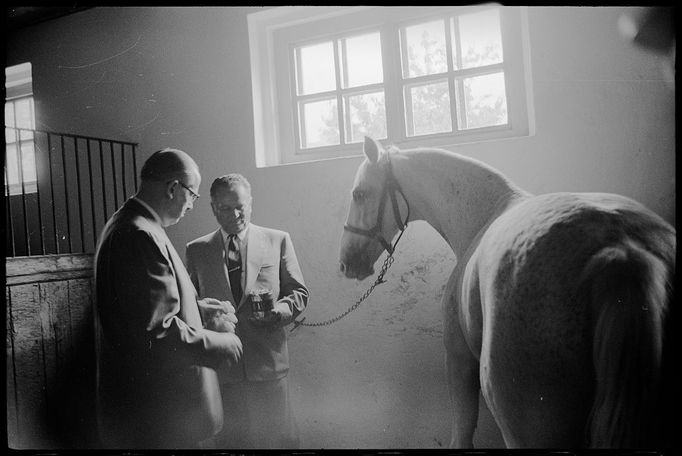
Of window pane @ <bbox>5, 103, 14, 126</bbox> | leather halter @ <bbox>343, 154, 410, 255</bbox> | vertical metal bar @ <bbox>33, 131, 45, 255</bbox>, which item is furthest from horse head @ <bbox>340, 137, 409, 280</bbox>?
window pane @ <bbox>5, 103, 14, 126</bbox>

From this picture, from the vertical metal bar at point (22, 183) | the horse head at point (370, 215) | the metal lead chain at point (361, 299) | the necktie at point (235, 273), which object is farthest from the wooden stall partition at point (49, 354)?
the horse head at point (370, 215)

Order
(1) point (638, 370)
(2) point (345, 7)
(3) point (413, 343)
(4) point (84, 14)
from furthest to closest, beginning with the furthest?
1. (4) point (84, 14)
2. (2) point (345, 7)
3. (3) point (413, 343)
4. (1) point (638, 370)

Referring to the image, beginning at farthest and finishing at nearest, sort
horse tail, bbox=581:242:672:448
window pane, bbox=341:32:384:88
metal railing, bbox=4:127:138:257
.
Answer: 1. metal railing, bbox=4:127:138:257
2. window pane, bbox=341:32:384:88
3. horse tail, bbox=581:242:672:448

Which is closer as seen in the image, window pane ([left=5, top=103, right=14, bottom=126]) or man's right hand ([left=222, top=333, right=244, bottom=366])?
man's right hand ([left=222, top=333, right=244, bottom=366])

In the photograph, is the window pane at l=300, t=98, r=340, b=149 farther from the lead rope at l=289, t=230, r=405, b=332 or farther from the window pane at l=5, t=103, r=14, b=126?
the window pane at l=5, t=103, r=14, b=126

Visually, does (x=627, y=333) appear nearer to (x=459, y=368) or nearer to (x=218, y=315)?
(x=459, y=368)

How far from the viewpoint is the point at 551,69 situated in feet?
4.95

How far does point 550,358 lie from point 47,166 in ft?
7.01

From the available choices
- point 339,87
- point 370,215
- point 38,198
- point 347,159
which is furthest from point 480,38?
point 38,198

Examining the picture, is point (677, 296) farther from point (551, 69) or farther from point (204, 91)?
point (204, 91)

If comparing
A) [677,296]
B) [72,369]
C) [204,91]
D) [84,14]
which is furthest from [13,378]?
[677,296]

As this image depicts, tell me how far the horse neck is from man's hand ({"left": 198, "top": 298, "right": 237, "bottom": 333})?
30.9 inches

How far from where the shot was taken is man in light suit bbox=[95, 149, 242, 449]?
167cm

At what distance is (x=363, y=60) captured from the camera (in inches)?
68.2
